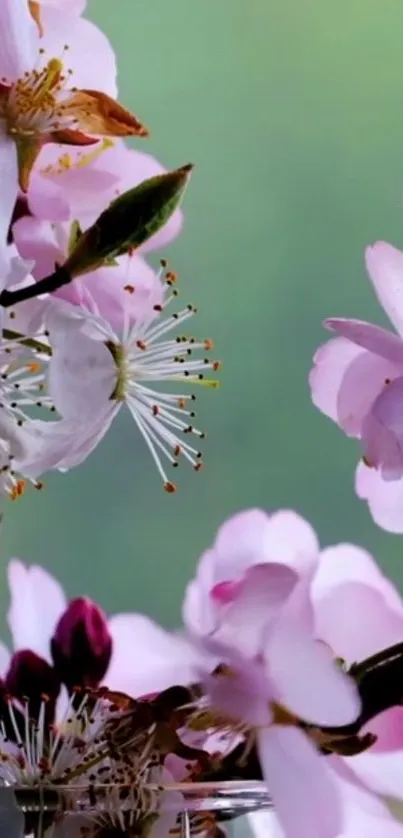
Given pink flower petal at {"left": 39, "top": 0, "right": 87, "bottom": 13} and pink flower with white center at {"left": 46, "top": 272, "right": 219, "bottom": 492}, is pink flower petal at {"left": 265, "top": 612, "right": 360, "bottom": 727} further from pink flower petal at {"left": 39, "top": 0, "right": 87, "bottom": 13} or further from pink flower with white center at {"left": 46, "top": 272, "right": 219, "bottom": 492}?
pink flower petal at {"left": 39, "top": 0, "right": 87, "bottom": 13}

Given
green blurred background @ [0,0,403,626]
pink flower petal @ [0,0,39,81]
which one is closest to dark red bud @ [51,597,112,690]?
pink flower petal @ [0,0,39,81]

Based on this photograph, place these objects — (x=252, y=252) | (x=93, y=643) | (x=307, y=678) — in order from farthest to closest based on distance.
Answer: (x=252, y=252) < (x=93, y=643) < (x=307, y=678)

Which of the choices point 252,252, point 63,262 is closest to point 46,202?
point 63,262

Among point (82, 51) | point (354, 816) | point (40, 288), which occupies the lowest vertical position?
point (354, 816)

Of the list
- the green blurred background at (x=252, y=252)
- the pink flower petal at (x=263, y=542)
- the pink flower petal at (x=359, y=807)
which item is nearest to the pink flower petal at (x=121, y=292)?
the pink flower petal at (x=263, y=542)

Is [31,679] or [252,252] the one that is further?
[252,252]

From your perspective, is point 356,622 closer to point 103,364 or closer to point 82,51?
point 103,364

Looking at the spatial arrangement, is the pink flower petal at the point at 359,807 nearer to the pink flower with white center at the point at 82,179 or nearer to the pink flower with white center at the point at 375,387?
the pink flower with white center at the point at 375,387
